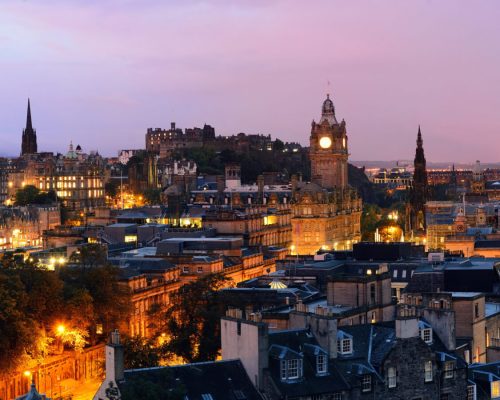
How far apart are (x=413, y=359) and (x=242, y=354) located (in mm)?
8325

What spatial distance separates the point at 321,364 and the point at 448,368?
22.4 feet

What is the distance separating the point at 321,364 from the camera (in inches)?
2154

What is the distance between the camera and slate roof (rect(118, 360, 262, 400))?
50875 mm

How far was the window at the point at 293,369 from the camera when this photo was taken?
5356 cm

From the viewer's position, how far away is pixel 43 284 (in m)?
79.6

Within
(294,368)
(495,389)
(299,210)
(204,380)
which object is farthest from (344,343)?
(299,210)

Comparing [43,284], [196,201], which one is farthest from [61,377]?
[196,201]

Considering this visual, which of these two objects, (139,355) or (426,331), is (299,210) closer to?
(139,355)

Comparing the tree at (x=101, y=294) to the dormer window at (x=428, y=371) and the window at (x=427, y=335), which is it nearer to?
the window at (x=427, y=335)

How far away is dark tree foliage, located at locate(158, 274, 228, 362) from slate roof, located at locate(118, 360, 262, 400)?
56.4 feet

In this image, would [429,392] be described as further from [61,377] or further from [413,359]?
[61,377]

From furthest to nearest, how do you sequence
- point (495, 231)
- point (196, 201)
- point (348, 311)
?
point (196, 201), point (495, 231), point (348, 311)

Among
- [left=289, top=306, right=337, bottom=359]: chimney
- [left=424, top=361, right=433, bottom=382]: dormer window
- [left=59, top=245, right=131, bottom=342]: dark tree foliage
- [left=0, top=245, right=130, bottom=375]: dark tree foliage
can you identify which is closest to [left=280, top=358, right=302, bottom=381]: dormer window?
[left=289, top=306, right=337, bottom=359]: chimney

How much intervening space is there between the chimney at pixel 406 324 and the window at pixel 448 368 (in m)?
2.25
